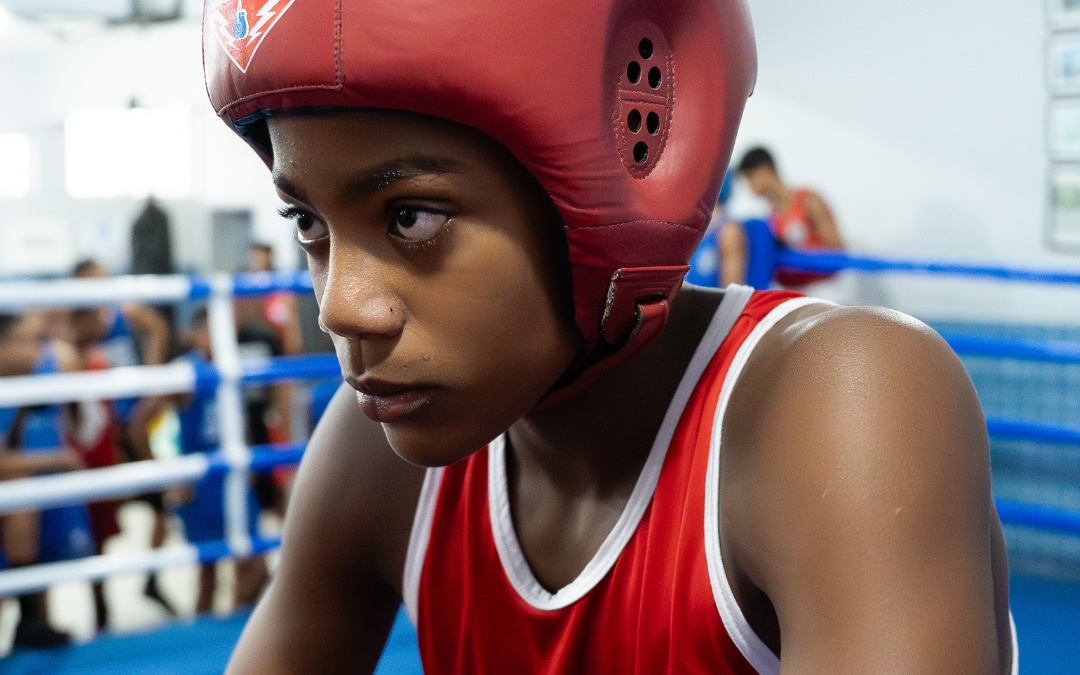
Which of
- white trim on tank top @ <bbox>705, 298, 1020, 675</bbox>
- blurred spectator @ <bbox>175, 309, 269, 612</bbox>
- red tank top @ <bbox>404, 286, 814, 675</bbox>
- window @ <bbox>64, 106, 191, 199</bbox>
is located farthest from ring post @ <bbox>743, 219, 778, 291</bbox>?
window @ <bbox>64, 106, 191, 199</bbox>

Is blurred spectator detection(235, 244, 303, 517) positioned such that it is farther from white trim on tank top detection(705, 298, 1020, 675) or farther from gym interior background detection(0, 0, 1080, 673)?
white trim on tank top detection(705, 298, 1020, 675)

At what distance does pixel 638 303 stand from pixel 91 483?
2.22 meters

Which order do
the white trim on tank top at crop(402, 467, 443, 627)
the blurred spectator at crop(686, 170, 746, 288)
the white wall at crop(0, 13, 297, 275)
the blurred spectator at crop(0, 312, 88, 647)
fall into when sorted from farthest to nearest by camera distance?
the white wall at crop(0, 13, 297, 275) → the blurred spectator at crop(686, 170, 746, 288) → the blurred spectator at crop(0, 312, 88, 647) → the white trim on tank top at crop(402, 467, 443, 627)

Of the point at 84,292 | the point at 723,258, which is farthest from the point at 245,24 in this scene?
the point at 723,258

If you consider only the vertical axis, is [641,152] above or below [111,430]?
above

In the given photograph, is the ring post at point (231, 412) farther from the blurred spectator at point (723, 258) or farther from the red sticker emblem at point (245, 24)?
the red sticker emblem at point (245, 24)

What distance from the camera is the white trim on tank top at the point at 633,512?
780 mm

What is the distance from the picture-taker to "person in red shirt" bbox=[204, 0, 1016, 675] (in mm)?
594

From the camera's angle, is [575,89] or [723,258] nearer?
[575,89]

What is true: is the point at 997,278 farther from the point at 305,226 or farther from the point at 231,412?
the point at 305,226

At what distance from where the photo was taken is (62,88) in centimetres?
952

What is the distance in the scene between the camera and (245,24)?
66 centimetres

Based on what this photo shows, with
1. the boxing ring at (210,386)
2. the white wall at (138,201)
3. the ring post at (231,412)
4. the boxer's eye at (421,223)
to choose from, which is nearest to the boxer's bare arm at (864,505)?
the boxer's eye at (421,223)

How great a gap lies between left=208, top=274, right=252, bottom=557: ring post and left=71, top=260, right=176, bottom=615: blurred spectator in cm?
65
